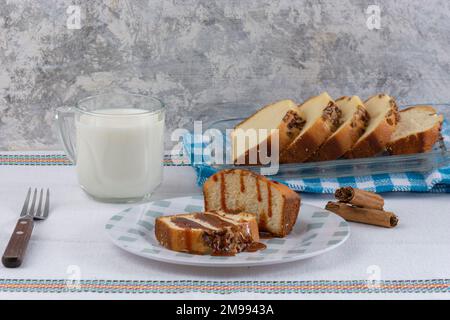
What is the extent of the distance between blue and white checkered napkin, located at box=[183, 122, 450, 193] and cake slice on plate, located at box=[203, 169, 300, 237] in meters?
0.19

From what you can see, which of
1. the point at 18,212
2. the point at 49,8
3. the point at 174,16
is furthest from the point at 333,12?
the point at 18,212

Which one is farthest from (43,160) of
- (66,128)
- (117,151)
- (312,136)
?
(312,136)

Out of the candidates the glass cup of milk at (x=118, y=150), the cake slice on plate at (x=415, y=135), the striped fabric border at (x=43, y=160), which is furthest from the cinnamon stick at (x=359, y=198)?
the striped fabric border at (x=43, y=160)

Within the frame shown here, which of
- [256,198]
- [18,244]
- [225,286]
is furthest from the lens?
[256,198]

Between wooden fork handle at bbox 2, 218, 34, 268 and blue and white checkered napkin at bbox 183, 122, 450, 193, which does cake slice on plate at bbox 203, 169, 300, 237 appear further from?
wooden fork handle at bbox 2, 218, 34, 268

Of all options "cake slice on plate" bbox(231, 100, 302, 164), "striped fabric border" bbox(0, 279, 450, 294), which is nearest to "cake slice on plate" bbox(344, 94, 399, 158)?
"cake slice on plate" bbox(231, 100, 302, 164)

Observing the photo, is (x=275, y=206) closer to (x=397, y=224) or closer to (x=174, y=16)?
(x=397, y=224)

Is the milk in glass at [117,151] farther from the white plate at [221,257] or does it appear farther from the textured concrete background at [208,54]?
the textured concrete background at [208,54]

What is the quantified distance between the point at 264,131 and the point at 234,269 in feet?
1.74

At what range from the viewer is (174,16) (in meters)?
1.88

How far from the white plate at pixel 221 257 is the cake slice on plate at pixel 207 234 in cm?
1

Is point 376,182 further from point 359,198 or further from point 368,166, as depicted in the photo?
point 359,198

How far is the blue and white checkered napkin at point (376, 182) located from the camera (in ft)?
5.23

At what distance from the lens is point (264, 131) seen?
168 centimetres
